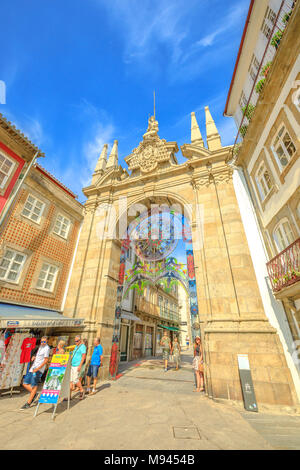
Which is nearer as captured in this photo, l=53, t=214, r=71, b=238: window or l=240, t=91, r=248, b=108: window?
l=53, t=214, r=71, b=238: window

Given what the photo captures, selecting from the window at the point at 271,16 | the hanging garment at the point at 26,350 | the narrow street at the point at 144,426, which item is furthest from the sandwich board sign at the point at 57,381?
the window at the point at 271,16

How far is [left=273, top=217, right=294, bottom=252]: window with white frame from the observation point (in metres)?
6.13

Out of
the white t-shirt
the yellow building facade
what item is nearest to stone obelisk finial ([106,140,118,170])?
the yellow building facade

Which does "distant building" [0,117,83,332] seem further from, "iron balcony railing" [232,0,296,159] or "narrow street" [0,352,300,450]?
"iron balcony railing" [232,0,296,159]

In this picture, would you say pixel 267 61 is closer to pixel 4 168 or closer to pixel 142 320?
pixel 4 168

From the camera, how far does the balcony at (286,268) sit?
5.06m

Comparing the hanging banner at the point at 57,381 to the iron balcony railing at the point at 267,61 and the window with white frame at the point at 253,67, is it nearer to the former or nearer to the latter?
the iron balcony railing at the point at 267,61

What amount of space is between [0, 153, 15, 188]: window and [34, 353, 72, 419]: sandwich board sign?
7.77m

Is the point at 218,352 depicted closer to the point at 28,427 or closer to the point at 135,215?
the point at 28,427

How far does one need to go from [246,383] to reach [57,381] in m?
5.19

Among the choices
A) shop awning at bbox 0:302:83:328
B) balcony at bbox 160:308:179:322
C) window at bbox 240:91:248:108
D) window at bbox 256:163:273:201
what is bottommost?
shop awning at bbox 0:302:83:328

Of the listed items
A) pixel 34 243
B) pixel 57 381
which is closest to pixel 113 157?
pixel 34 243

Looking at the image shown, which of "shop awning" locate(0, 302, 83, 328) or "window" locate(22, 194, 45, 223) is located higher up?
"window" locate(22, 194, 45, 223)

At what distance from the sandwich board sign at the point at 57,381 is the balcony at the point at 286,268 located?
6.27m
